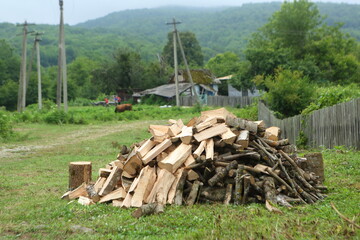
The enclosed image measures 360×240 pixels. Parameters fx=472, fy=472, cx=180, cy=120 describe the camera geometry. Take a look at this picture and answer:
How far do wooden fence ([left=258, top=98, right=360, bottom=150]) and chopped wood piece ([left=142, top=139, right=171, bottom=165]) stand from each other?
6.77 metres

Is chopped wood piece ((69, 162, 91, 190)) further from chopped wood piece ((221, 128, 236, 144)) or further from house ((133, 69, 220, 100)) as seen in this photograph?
house ((133, 69, 220, 100))

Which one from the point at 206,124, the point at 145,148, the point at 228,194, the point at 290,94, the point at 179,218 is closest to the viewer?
the point at 179,218

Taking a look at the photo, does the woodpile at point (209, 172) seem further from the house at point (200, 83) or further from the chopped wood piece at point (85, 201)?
the house at point (200, 83)

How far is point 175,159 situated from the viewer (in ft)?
25.1

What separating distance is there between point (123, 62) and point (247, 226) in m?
64.7

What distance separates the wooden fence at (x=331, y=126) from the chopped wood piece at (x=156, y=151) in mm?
6772

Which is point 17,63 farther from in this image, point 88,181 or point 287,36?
point 88,181

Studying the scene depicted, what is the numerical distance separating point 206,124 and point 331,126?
7577 millimetres

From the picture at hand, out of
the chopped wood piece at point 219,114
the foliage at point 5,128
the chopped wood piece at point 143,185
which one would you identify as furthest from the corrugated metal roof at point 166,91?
the chopped wood piece at point 143,185

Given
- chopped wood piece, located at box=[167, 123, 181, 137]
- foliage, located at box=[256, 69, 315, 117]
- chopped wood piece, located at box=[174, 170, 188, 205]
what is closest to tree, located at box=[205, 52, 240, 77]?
foliage, located at box=[256, 69, 315, 117]

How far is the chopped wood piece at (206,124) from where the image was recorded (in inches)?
328

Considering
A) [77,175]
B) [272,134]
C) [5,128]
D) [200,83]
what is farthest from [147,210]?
[200,83]

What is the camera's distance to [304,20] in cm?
6788

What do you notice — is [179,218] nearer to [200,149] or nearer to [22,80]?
[200,149]
